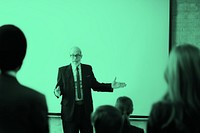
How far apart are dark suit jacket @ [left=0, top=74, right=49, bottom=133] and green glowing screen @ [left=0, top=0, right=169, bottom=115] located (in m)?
3.64

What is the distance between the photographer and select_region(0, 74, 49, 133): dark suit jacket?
1392 millimetres

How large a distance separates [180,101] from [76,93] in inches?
117

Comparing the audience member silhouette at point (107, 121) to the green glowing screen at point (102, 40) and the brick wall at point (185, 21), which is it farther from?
the brick wall at point (185, 21)

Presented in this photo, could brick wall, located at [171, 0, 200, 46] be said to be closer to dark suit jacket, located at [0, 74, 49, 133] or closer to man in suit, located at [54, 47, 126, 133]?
man in suit, located at [54, 47, 126, 133]

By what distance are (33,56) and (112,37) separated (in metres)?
1.11

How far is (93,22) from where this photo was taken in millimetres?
5109

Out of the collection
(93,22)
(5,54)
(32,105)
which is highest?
(93,22)

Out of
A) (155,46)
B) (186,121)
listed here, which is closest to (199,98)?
(186,121)

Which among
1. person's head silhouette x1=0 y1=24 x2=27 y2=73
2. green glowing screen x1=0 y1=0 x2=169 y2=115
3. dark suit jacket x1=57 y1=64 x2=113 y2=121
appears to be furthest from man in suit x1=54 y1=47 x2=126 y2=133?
person's head silhouette x1=0 y1=24 x2=27 y2=73

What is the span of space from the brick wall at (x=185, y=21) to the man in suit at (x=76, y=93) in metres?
1.15

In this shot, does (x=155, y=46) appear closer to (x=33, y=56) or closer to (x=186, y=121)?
(x=33, y=56)

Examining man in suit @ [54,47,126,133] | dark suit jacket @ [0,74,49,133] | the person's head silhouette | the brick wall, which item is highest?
the brick wall

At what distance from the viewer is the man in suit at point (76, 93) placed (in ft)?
14.3

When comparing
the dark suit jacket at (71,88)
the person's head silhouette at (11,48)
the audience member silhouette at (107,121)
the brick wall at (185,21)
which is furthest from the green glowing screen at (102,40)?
the person's head silhouette at (11,48)
